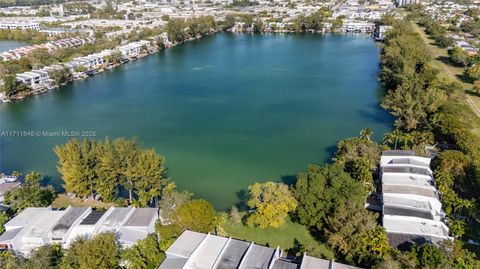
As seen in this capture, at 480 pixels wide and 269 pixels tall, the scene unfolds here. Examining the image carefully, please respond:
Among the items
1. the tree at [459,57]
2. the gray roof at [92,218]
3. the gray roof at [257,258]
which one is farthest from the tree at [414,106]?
the gray roof at [92,218]

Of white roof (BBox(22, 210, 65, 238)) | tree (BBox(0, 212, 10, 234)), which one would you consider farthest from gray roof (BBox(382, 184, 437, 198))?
tree (BBox(0, 212, 10, 234))

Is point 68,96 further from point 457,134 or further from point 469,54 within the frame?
point 469,54

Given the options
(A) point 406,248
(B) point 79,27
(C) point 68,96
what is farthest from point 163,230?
(B) point 79,27

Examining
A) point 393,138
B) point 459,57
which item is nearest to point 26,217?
point 393,138

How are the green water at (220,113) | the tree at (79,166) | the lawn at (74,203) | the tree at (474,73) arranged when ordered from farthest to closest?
the tree at (474,73) < the green water at (220,113) < the lawn at (74,203) < the tree at (79,166)

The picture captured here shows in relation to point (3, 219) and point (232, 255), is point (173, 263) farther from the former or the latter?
point (3, 219)

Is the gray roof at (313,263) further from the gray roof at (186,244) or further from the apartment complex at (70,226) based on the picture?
the apartment complex at (70,226)

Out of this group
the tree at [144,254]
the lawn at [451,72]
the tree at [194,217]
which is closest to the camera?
the tree at [144,254]
